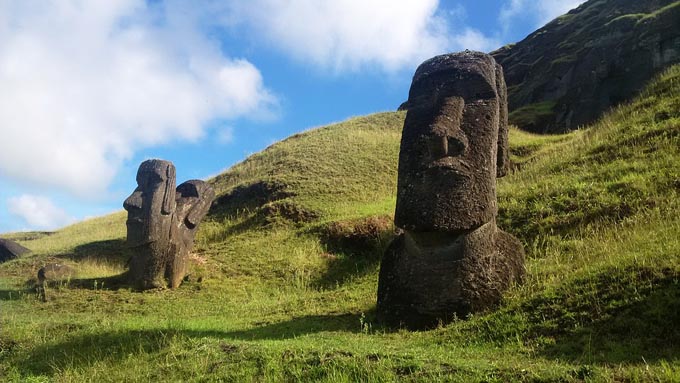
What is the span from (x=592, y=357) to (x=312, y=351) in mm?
2990

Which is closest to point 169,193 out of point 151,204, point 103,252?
point 151,204

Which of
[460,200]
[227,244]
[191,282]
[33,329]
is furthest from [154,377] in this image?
[227,244]

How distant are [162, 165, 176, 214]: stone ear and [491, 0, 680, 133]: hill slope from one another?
2062cm

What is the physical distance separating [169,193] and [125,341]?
7.83 metres

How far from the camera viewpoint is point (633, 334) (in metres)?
6.24

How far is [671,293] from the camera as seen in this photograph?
6645mm

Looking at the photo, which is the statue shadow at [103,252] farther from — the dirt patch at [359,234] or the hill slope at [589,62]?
the hill slope at [589,62]

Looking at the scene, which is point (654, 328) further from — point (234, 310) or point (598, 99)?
point (598, 99)

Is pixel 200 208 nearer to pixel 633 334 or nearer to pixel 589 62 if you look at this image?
pixel 633 334

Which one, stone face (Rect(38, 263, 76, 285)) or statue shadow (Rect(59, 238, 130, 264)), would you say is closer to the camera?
stone face (Rect(38, 263, 76, 285))

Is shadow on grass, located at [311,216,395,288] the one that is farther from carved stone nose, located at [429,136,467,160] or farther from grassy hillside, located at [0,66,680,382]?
carved stone nose, located at [429,136,467,160]

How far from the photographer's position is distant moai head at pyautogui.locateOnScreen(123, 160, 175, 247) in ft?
50.4

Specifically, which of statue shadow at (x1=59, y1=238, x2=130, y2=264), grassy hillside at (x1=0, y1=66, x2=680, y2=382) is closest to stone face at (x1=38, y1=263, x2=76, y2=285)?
grassy hillside at (x1=0, y1=66, x2=680, y2=382)

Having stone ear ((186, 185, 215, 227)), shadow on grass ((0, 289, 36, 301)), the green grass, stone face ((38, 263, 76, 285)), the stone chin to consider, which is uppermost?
the green grass
